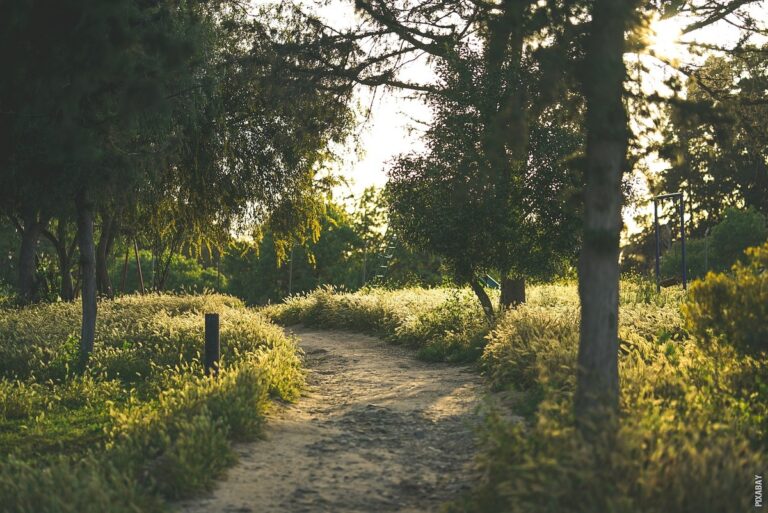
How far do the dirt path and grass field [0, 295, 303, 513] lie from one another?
0.33m

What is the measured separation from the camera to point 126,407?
830 cm

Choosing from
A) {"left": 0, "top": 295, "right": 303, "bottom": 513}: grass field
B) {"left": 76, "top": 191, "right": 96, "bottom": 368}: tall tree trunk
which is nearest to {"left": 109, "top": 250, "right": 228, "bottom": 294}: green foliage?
{"left": 0, "top": 295, "right": 303, "bottom": 513}: grass field

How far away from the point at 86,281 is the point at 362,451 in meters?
7.04

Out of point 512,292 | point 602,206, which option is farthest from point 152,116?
point 512,292

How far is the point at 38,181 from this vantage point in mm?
10352

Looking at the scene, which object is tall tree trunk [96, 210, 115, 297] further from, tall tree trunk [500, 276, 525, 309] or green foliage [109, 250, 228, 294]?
green foliage [109, 250, 228, 294]

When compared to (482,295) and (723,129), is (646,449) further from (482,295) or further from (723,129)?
(482,295)

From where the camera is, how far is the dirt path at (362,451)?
6004 millimetres

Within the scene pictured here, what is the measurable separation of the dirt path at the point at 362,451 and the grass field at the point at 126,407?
1.08 feet

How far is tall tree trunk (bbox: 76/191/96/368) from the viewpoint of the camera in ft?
40.0

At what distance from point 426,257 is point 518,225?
24229 mm

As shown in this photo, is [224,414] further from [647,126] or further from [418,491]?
[647,126]

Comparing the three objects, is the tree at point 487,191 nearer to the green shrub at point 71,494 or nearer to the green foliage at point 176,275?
the green shrub at point 71,494

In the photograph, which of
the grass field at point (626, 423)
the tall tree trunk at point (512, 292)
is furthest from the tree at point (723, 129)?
the tall tree trunk at point (512, 292)
